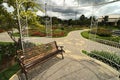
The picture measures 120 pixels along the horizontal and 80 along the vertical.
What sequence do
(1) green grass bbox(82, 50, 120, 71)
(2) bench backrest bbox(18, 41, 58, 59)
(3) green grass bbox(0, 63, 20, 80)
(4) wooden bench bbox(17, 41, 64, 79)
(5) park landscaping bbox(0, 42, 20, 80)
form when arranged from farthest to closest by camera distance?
(1) green grass bbox(82, 50, 120, 71) → (5) park landscaping bbox(0, 42, 20, 80) → (3) green grass bbox(0, 63, 20, 80) → (2) bench backrest bbox(18, 41, 58, 59) → (4) wooden bench bbox(17, 41, 64, 79)

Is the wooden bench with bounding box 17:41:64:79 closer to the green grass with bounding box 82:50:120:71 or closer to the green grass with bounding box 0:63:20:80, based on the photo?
the green grass with bounding box 0:63:20:80

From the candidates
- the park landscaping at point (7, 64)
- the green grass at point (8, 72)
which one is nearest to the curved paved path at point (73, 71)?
the green grass at point (8, 72)

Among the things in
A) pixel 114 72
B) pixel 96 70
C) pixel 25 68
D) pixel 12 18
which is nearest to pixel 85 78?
pixel 96 70

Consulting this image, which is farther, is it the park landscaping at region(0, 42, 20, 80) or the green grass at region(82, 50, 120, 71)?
the green grass at region(82, 50, 120, 71)

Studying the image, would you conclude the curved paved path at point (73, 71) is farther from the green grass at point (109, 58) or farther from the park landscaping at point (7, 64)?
the park landscaping at point (7, 64)

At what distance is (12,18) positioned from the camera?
22.2 ft

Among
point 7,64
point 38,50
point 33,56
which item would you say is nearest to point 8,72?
point 7,64

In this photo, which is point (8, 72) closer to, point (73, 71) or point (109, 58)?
point (73, 71)

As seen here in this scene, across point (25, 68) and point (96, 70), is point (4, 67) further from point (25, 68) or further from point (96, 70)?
point (96, 70)

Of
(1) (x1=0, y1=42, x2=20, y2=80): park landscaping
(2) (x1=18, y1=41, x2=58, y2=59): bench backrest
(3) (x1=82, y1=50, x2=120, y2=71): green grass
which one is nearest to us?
(2) (x1=18, y1=41, x2=58, y2=59): bench backrest

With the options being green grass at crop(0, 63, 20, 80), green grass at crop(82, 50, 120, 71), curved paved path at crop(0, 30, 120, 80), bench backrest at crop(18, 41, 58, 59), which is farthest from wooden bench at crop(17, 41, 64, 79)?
green grass at crop(82, 50, 120, 71)

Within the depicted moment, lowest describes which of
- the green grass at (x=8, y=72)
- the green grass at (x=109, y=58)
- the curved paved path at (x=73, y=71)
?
the green grass at (x=8, y=72)

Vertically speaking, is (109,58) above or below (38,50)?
below

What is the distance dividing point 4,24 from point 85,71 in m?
5.22
